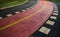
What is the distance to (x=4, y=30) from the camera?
574cm

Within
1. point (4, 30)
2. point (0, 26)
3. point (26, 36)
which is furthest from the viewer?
point (0, 26)

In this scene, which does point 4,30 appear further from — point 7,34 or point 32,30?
point 32,30

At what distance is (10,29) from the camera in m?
5.93

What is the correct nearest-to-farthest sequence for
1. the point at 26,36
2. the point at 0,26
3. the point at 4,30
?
1. the point at 26,36
2. the point at 4,30
3. the point at 0,26

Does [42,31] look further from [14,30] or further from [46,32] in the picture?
[14,30]

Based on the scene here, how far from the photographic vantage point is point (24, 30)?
591 cm

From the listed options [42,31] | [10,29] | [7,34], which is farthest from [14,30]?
[42,31]

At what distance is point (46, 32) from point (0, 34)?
2.15 metres

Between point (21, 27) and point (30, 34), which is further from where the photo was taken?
point (21, 27)

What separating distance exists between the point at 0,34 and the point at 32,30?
1.57m

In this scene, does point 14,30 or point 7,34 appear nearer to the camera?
point 7,34

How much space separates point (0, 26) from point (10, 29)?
67cm

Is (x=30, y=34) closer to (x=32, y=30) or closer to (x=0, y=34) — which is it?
(x=32, y=30)

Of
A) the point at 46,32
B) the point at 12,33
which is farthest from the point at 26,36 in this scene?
the point at 46,32
